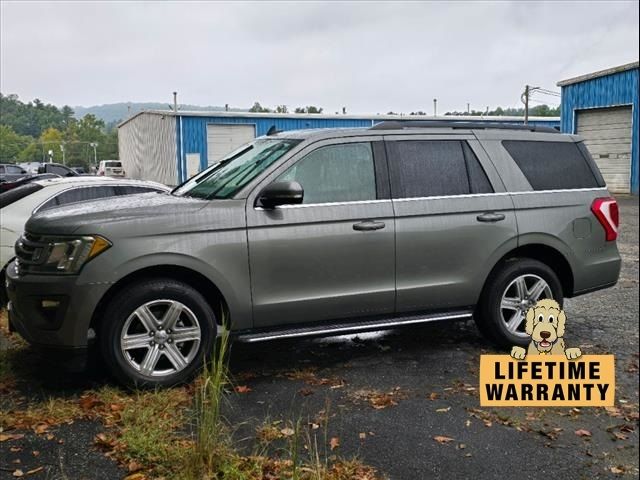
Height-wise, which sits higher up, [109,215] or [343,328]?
[109,215]

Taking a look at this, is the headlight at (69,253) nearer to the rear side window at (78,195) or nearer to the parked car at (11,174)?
the rear side window at (78,195)

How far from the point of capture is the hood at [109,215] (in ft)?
13.5

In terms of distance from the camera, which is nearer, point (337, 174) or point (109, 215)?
point (109, 215)

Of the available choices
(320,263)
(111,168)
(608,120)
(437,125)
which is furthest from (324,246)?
(608,120)

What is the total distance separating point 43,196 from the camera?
660 cm

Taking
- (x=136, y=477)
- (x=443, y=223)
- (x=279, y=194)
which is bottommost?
(x=136, y=477)

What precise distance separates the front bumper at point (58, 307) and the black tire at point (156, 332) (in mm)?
127

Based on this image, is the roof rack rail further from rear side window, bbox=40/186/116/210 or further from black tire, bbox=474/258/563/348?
rear side window, bbox=40/186/116/210

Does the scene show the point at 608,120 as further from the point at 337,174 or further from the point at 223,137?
the point at 337,174

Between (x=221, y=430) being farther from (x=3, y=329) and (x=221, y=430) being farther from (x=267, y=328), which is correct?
(x=3, y=329)

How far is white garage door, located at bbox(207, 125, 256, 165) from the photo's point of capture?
89.2 feet

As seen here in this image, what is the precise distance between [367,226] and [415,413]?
1.38m

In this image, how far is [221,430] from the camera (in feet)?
11.2

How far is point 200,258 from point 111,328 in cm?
71
